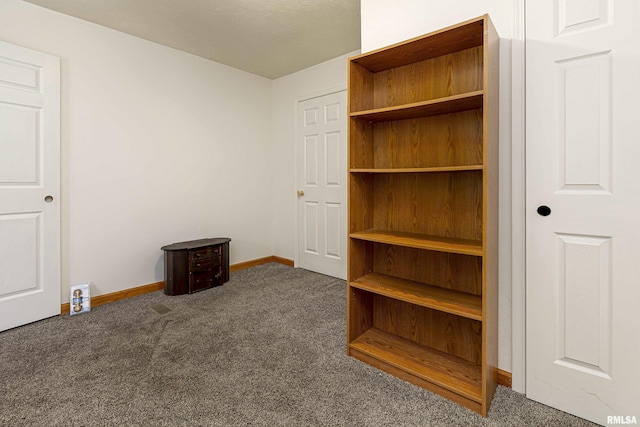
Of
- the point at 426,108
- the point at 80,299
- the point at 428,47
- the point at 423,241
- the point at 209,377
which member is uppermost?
the point at 428,47

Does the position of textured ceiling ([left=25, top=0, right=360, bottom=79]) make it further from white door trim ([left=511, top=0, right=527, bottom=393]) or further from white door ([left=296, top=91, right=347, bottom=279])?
white door trim ([left=511, top=0, right=527, bottom=393])

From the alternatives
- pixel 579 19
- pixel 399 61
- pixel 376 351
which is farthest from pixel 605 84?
pixel 376 351

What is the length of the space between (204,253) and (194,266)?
0.55ft

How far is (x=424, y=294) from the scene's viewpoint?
175cm

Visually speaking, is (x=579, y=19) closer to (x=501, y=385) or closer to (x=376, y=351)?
(x=501, y=385)

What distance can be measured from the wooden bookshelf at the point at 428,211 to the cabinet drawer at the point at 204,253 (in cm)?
187

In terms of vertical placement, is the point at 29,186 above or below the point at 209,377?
above

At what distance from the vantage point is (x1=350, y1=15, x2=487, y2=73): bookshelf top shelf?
1509 millimetres

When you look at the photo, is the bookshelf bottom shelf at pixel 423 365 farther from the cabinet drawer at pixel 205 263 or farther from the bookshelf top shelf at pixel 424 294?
the cabinet drawer at pixel 205 263

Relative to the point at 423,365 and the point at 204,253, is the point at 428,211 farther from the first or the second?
the point at 204,253

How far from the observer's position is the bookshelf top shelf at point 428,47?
1.51m

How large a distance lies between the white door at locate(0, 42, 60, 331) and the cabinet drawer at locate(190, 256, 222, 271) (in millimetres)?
1059

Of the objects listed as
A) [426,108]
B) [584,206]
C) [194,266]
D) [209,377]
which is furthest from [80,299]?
[584,206]

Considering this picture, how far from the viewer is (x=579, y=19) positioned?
1.39 m
